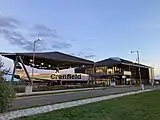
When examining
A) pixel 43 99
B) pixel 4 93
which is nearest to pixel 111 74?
pixel 43 99

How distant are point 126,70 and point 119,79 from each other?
27.2 ft

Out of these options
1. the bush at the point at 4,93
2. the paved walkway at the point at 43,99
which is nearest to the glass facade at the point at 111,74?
the paved walkway at the point at 43,99

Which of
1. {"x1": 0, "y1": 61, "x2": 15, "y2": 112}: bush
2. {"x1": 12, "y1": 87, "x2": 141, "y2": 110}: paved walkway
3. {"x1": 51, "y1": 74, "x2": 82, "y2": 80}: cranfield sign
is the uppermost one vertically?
{"x1": 51, "y1": 74, "x2": 82, "y2": 80}: cranfield sign

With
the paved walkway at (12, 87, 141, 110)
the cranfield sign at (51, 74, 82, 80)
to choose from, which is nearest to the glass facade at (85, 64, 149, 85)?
the cranfield sign at (51, 74, 82, 80)

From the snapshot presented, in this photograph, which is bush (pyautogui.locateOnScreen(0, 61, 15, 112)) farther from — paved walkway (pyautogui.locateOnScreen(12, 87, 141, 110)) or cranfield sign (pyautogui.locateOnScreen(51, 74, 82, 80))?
cranfield sign (pyautogui.locateOnScreen(51, 74, 82, 80))

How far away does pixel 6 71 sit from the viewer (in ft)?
45.9

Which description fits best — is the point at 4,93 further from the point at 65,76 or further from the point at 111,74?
the point at 111,74

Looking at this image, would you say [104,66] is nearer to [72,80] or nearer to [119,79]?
[119,79]

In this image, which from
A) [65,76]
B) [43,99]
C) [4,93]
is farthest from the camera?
[65,76]

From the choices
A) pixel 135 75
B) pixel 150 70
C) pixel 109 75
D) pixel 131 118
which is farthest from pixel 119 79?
pixel 131 118

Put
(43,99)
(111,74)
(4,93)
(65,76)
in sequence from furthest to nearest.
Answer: (111,74)
(65,76)
(43,99)
(4,93)

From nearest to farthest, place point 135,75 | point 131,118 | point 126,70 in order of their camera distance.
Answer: point 131,118 → point 126,70 → point 135,75

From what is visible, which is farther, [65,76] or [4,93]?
[65,76]

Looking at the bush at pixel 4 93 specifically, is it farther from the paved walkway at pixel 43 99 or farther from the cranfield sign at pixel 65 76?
the cranfield sign at pixel 65 76
